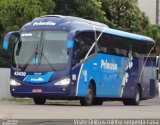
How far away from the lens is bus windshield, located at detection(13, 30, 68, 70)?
24.0m

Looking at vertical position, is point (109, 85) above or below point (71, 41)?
below

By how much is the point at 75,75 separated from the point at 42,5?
15.5 meters

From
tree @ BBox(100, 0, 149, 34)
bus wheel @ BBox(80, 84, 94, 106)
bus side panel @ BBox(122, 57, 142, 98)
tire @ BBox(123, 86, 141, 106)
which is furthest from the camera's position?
tree @ BBox(100, 0, 149, 34)

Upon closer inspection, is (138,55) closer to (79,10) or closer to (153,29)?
(79,10)


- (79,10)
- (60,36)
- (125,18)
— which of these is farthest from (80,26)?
(125,18)

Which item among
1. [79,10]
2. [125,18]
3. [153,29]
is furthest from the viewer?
[153,29]

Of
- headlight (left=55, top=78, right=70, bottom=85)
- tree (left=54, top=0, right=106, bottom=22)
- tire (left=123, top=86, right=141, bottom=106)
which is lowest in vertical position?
tire (left=123, top=86, right=141, bottom=106)

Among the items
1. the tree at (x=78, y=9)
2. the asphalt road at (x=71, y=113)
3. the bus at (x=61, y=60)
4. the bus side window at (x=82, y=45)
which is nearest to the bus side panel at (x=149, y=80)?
the bus at (x=61, y=60)

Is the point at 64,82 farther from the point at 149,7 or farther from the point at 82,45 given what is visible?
the point at 149,7

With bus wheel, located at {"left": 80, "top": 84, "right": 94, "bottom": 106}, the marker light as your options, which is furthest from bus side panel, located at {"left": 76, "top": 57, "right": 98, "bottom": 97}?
the marker light

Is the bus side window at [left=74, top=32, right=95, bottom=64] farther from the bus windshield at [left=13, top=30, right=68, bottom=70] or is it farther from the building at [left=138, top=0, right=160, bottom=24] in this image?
the building at [left=138, top=0, right=160, bottom=24]

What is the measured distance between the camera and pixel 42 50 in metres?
24.3

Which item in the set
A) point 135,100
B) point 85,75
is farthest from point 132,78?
point 85,75

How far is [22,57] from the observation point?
80.7 ft
